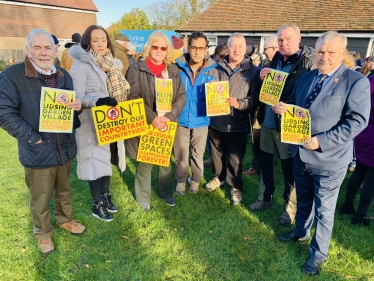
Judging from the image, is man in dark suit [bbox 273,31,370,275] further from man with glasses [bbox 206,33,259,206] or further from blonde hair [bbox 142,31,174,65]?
blonde hair [bbox 142,31,174,65]

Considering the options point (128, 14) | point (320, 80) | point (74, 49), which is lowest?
point (320, 80)

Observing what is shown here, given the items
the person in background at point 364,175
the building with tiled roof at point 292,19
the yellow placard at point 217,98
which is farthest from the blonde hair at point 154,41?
the building with tiled roof at point 292,19

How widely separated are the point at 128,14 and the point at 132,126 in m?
36.7

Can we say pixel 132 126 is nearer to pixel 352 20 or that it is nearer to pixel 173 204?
pixel 173 204

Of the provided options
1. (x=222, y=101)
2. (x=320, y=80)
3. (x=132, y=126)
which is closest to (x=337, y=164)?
(x=320, y=80)

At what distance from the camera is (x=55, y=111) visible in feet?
9.22

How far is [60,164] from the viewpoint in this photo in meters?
3.07

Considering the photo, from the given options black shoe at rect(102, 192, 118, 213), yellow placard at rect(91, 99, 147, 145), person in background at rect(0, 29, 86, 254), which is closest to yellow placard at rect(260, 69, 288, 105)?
yellow placard at rect(91, 99, 147, 145)

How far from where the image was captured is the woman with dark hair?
3123mm

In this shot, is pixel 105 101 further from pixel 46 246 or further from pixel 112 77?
pixel 46 246

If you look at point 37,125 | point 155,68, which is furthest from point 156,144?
point 37,125

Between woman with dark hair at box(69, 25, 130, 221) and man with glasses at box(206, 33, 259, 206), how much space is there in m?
1.50

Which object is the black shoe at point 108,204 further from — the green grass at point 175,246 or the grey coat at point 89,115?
the grey coat at point 89,115

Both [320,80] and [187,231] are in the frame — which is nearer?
[320,80]
